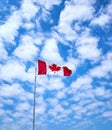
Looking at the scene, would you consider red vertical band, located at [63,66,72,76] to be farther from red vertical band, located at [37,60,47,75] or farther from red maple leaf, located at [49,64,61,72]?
red vertical band, located at [37,60,47,75]

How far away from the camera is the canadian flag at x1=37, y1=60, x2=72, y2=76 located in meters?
58.0

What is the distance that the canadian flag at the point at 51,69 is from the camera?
58.0 meters

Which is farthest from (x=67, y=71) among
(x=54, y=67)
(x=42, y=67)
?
(x=42, y=67)

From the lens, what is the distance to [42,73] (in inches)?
2280

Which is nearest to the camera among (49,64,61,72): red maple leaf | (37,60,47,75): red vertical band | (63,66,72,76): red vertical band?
(37,60,47,75): red vertical band

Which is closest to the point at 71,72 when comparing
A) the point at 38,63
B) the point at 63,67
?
the point at 63,67

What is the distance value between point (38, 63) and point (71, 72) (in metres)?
4.90

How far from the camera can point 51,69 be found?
58.2m

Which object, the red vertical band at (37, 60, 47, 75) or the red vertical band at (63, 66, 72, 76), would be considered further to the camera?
the red vertical band at (63, 66, 72, 76)

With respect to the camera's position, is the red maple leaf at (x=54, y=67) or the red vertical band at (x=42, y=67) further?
the red maple leaf at (x=54, y=67)

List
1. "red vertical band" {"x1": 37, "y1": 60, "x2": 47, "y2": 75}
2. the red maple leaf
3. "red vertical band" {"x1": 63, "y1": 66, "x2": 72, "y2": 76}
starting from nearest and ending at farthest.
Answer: "red vertical band" {"x1": 37, "y1": 60, "x2": 47, "y2": 75}, the red maple leaf, "red vertical band" {"x1": 63, "y1": 66, "x2": 72, "y2": 76}

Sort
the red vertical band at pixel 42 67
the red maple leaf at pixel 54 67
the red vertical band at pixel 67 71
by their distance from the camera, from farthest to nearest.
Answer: the red vertical band at pixel 67 71
the red maple leaf at pixel 54 67
the red vertical band at pixel 42 67

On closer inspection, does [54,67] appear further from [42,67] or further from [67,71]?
[67,71]

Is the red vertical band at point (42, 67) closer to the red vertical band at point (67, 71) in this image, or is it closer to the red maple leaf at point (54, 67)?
the red maple leaf at point (54, 67)
